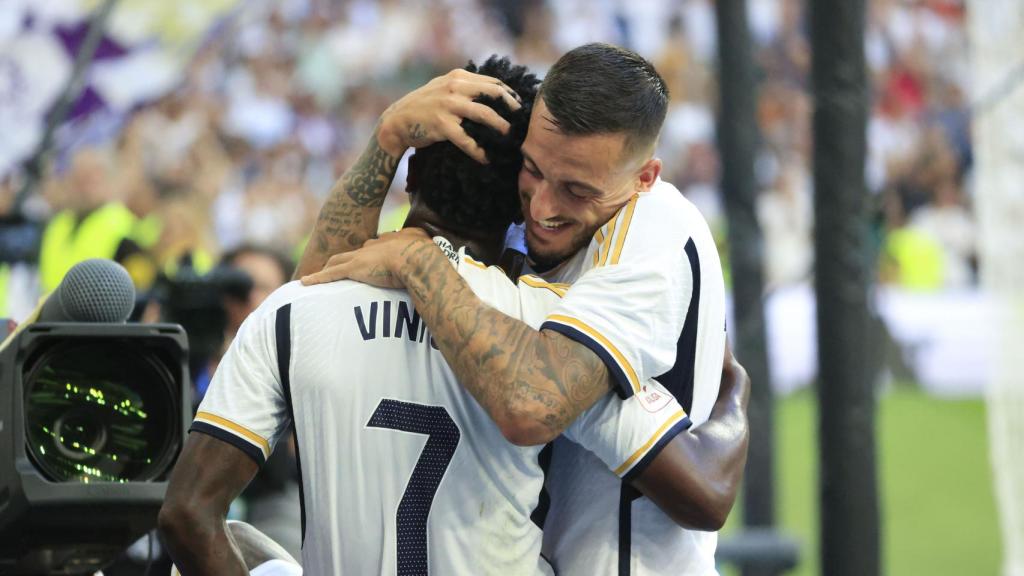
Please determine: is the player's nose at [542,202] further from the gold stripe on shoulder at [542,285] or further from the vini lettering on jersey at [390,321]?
the vini lettering on jersey at [390,321]

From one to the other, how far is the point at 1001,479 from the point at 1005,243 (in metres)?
1.28

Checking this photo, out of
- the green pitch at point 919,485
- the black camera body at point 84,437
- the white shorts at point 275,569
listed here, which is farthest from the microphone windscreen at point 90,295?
the green pitch at point 919,485

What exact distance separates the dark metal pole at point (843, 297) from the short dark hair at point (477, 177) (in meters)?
2.24

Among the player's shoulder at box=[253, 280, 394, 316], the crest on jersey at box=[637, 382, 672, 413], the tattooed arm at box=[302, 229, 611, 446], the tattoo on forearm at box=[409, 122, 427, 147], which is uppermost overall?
the tattoo on forearm at box=[409, 122, 427, 147]

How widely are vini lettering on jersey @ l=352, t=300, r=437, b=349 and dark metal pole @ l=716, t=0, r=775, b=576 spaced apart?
414 centimetres

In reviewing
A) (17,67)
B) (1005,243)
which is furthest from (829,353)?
(17,67)

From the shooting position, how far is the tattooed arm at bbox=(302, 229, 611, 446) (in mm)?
1990

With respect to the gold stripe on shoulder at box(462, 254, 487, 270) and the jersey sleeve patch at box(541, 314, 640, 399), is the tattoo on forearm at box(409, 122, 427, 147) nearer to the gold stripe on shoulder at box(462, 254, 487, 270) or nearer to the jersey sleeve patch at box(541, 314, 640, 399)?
the gold stripe on shoulder at box(462, 254, 487, 270)

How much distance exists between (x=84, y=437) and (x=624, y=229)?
3.30 ft

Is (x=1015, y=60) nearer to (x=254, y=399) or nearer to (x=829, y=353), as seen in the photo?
(x=829, y=353)

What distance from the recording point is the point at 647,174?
2.25 m

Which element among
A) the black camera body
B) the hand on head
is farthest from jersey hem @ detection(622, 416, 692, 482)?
the black camera body

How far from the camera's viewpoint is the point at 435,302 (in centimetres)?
205

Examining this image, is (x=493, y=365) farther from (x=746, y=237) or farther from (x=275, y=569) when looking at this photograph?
(x=746, y=237)
